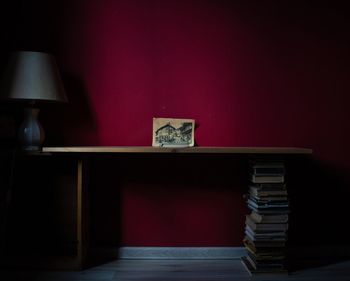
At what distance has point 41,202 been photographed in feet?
8.26

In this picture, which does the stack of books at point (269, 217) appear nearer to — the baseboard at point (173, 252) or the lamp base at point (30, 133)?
the baseboard at point (173, 252)

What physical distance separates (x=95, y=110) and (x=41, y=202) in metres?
0.65

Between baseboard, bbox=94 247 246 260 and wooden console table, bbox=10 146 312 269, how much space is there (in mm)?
238

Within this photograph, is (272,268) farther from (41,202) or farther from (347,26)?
(347,26)

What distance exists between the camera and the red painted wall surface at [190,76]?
271 cm

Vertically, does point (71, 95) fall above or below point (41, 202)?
above

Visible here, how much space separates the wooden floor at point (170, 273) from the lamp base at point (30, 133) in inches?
27.9

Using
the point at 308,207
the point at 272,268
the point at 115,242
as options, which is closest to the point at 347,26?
the point at 308,207

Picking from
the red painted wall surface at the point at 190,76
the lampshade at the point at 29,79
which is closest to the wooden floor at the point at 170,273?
the red painted wall surface at the point at 190,76

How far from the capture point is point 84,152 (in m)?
2.41

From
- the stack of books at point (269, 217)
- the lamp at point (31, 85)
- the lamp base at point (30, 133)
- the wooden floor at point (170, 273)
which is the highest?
the lamp at point (31, 85)

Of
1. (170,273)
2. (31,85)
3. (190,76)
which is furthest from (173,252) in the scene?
(31,85)

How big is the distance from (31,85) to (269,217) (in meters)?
1.51

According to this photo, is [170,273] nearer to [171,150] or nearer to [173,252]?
[173,252]
